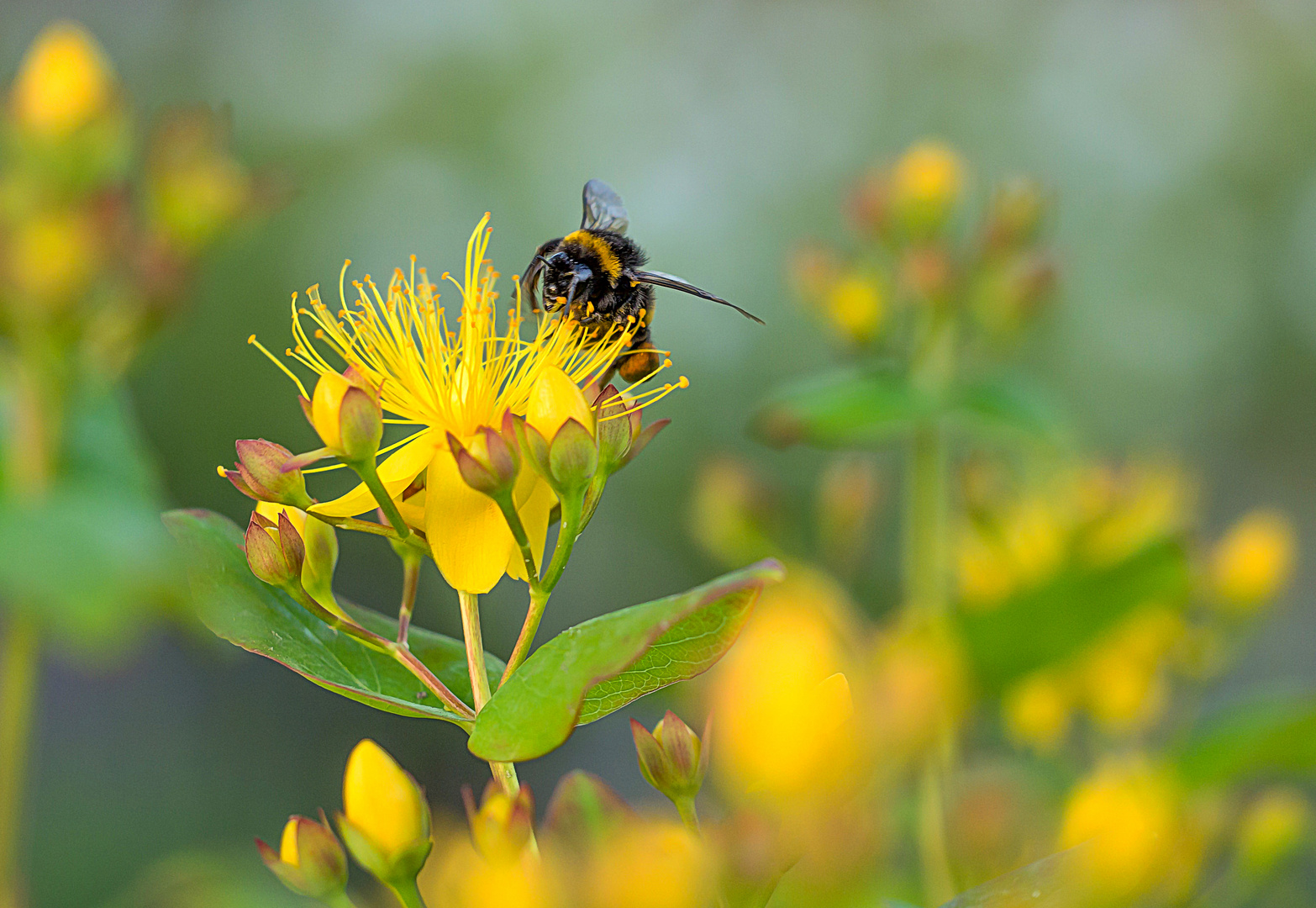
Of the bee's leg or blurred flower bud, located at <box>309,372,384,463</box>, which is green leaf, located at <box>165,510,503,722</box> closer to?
blurred flower bud, located at <box>309,372,384,463</box>

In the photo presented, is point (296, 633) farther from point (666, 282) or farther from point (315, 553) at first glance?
point (666, 282)

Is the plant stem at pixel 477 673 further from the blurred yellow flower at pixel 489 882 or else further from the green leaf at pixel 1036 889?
the green leaf at pixel 1036 889

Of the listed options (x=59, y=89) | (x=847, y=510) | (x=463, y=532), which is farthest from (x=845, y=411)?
(x=59, y=89)

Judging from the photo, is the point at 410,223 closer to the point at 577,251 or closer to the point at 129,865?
the point at 129,865

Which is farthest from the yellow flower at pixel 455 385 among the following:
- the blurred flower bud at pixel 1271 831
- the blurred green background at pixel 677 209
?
the blurred green background at pixel 677 209

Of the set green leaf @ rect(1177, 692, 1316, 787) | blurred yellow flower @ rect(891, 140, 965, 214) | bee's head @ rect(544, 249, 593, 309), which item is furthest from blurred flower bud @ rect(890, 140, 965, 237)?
green leaf @ rect(1177, 692, 1316, 787)

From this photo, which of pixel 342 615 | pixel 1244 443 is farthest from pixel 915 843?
pixel 1244 443

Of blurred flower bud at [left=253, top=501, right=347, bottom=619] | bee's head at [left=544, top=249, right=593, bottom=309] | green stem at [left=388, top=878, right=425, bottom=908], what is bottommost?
green stem at [left=388, top=878, right=425, bottom=908]
